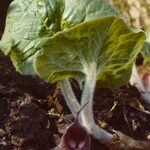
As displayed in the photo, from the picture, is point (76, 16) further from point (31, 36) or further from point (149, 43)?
point (149, 43)

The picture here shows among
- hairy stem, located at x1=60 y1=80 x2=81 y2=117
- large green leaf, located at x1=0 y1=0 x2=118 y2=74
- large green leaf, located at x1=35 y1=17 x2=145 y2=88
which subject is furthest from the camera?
hairy stem, located at x1=60 y1=80 x2=81 y2=117

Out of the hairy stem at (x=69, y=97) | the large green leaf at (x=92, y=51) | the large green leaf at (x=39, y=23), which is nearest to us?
the large green leaf at (x=92, y=51)

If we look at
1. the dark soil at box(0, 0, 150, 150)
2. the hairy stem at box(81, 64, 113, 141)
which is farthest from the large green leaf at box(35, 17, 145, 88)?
the dark soil at box(0, 0, 150, 150)

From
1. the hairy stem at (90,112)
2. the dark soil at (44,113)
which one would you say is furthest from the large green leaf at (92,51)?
the dark soil at (44,113)

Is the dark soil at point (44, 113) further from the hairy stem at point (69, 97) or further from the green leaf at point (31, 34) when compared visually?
the green leaf at point (31, 34)

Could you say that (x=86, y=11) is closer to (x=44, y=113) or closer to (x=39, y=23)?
(x=39, y=23)

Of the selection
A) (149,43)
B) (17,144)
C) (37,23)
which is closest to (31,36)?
(37,23)

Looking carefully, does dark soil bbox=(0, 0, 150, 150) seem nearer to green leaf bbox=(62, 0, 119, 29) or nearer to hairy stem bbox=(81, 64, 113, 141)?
hairy stem bbox=(81, 64, 113, 141)
